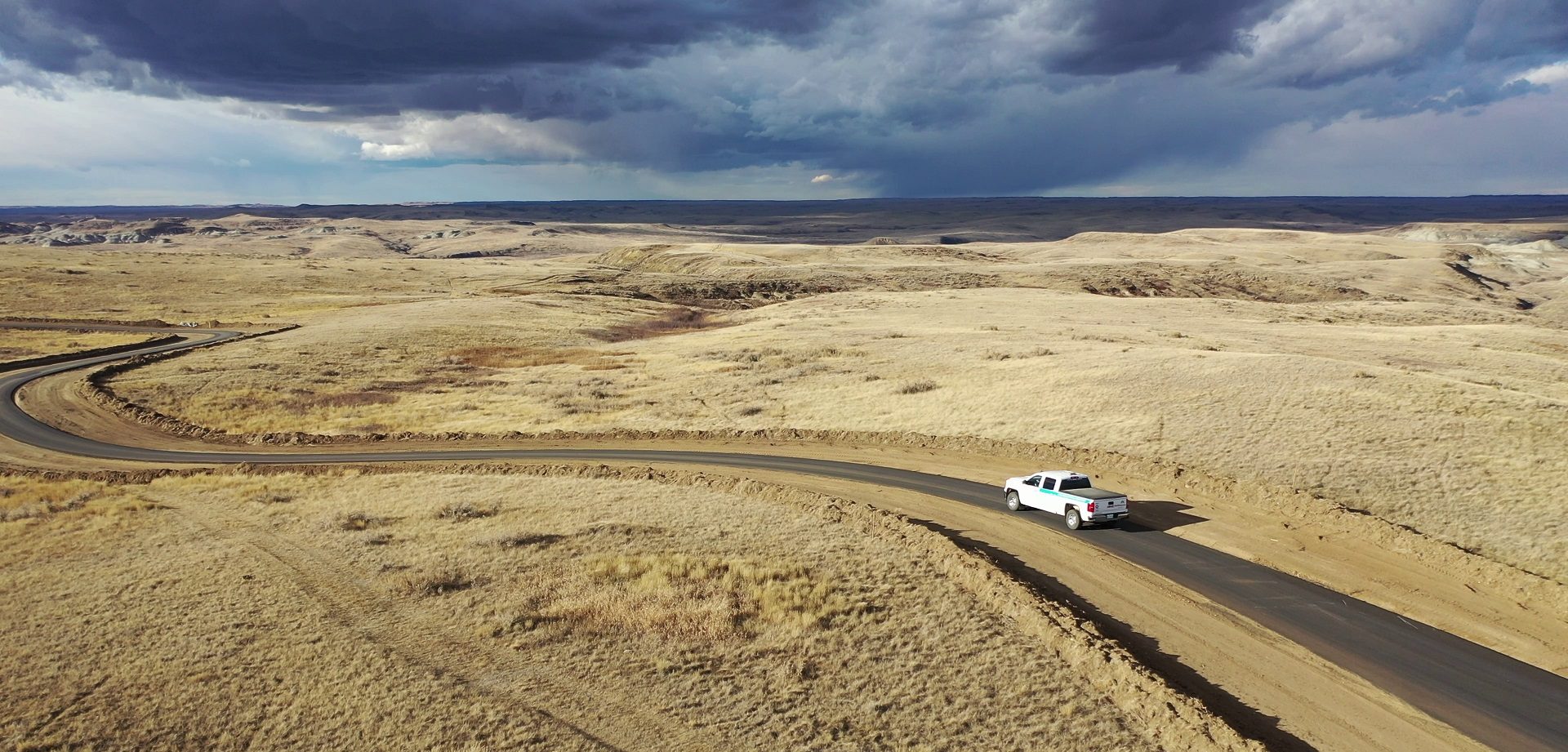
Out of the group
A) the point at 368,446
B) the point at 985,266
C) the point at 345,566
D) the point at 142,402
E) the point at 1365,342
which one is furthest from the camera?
the point at 985,266

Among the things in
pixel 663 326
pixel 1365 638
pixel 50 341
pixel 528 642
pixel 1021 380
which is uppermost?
pixel 1021 380

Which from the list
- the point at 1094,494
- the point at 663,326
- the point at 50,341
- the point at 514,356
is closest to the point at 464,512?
the point at 1094,494

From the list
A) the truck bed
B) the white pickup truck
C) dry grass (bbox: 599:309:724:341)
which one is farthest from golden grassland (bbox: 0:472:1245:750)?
dry grass (bbox: 599:309:724:341)

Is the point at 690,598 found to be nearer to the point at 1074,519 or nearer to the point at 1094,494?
the point at 1074,519

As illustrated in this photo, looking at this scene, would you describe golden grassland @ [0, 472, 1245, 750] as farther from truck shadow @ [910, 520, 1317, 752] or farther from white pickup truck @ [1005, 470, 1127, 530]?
white pickup truck @ [1005, 470, 1127, 530]

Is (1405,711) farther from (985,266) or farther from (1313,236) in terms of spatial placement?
(1313,236)

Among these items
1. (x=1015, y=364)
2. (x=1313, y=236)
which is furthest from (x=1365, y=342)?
(x=1313, y=236)
